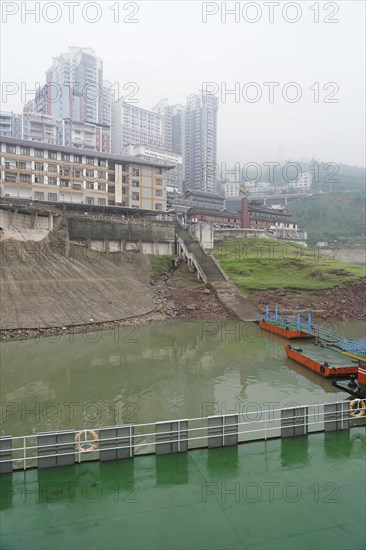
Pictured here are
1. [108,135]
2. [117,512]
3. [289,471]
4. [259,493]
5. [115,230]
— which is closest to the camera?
[117,512]

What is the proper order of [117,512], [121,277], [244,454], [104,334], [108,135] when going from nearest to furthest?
[117,512] < [244,454] < [104,334] < [121,277] < [108,135]

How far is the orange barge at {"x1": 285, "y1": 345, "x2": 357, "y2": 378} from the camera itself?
65.4ft

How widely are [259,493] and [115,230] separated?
45.5 meters

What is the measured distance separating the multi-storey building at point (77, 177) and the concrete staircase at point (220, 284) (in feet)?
36.7

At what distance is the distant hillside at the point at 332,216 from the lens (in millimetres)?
105312

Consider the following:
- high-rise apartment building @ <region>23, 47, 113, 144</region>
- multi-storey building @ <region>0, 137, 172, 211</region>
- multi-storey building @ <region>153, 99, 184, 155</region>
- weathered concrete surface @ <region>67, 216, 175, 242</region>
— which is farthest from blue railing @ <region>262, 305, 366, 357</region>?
multi-storey building @ <region>153, 99, 184, 155</region>

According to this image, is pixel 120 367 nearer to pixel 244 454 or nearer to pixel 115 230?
pixel 244 454

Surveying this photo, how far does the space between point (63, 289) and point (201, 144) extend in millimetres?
124868

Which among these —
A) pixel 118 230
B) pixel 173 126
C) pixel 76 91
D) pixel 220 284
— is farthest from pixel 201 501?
pixel 173 126

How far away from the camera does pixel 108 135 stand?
129 metres

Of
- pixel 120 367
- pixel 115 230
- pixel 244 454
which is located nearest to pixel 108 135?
pixel 115 230

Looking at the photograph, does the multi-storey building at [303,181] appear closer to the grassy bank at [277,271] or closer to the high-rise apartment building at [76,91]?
the high-rise apartment building at [76,91]

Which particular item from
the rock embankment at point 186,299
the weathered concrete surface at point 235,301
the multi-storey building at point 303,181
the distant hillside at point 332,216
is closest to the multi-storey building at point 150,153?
the distant hillside at point 332,216

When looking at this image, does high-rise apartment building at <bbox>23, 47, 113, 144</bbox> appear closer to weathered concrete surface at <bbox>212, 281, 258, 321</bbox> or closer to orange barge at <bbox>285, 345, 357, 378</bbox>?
weathered concrete surface at <bbox>212, 281, 258, 321</bbox>
